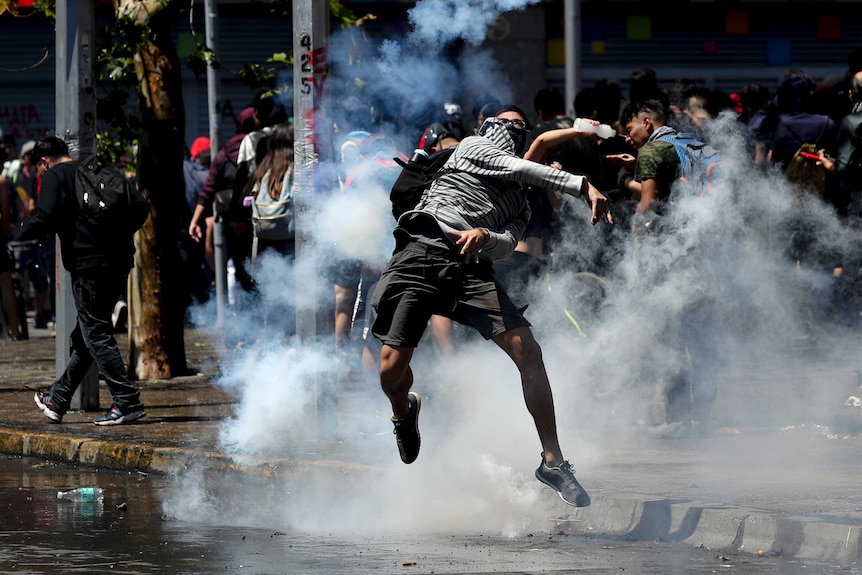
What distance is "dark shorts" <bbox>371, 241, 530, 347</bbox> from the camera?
250 inches

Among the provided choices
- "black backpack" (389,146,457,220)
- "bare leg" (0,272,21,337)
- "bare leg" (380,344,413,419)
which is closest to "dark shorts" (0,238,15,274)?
"bare leg" (0,272,21,337)

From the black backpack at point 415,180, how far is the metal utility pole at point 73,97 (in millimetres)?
3511

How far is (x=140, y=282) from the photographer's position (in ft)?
36.4

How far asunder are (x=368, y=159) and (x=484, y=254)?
2.32 meters

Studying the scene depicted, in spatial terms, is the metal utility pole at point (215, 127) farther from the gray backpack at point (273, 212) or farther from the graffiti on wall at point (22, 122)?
the graffiti on wall at point (22, 122)

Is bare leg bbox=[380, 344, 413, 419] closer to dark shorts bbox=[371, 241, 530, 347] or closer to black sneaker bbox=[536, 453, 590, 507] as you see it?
dark shorts bbox=[371, 241, 530, 347]

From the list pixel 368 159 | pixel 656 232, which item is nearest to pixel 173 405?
pixel 368 159

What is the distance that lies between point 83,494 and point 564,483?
99.4 inches

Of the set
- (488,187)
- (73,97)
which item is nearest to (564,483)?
(488,187)

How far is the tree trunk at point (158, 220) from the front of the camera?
10984mm

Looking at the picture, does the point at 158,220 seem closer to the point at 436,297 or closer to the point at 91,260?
the point at 91,260

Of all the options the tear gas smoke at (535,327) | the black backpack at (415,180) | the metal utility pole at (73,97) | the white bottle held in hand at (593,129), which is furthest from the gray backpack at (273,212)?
the white bottle held in hand at (593,129)

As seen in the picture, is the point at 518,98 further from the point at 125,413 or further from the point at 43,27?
the point at 125,413

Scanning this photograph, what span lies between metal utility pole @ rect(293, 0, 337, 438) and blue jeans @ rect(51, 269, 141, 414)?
1.43 m
